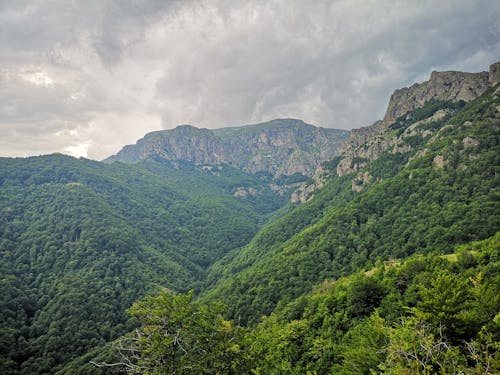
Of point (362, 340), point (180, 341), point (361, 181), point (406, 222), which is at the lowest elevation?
point (406, 222)

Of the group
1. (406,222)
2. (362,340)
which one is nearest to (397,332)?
(362,340)

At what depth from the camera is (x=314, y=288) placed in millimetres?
86062

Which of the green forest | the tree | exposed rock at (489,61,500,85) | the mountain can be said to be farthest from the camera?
exposed rock at (489,61,500,85)

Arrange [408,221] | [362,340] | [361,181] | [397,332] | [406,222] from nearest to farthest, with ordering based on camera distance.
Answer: [397,332] → [362,340] → [408,221] → [406,222] → [361,181]

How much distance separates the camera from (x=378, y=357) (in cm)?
2228

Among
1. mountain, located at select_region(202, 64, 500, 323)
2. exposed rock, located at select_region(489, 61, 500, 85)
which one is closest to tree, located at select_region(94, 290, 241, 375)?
mountain, located at select_region(202, 64, 500, 323)

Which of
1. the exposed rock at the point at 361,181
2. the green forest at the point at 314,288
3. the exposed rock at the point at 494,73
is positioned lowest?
the green forest at the point at 314,288

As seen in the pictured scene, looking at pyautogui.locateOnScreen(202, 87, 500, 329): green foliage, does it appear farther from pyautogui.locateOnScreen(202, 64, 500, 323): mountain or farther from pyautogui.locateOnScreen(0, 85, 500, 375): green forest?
pyautogui.locateOnScreen(0, 85, 500, 375): green forest

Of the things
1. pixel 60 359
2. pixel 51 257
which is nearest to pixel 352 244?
pixel 60 359

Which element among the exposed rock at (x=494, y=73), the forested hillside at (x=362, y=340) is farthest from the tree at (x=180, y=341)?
the exposed rock at (x=494, y=73)

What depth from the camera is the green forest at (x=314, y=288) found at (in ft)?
78.6

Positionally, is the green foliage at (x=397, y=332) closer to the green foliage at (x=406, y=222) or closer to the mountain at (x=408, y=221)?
the mountain at (x=408, y=221)

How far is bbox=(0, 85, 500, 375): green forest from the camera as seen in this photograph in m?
24.0

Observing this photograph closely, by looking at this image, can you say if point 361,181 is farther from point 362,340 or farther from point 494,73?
point 362,340
